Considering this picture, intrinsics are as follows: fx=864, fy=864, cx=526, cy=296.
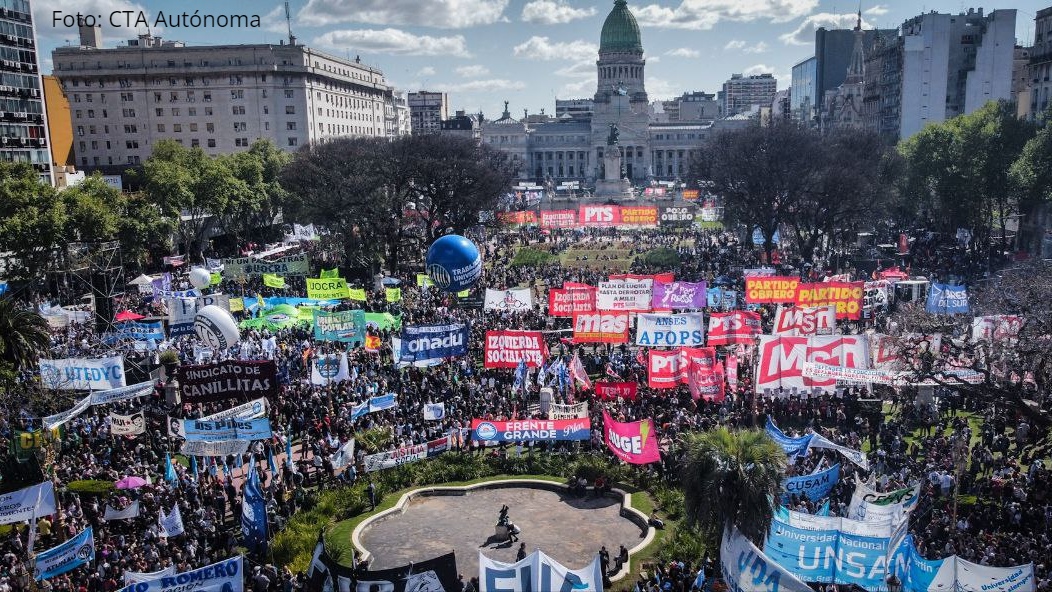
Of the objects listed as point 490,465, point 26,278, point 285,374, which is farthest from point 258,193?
point 490,465

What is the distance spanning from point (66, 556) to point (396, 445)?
9.92m

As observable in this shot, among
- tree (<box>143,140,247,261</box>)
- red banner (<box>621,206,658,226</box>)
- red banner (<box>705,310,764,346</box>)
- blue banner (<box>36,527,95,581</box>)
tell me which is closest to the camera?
blue banner (<box>36,527,95,581</box>)

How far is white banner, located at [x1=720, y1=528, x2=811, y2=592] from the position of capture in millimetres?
14056

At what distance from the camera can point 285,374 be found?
34062mm

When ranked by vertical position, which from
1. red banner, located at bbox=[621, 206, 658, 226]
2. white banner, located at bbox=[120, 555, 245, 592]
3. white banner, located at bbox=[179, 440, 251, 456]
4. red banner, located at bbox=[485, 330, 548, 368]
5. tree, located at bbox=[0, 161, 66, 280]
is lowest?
white banner, located at bbox=[179, 440, 251, 456]

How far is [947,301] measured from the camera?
35.6 metres

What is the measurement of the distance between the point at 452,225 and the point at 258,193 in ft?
65.3

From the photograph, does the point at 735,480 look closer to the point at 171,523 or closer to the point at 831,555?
the point at 831,555

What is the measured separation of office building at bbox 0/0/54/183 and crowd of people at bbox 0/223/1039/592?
2926 cm

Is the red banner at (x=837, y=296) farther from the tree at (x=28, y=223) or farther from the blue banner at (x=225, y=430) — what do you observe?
the tree at (x=28, y=223)

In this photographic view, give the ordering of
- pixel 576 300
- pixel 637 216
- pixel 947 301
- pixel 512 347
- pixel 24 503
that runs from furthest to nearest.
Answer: pixel 637 216, pixel 576 300, pixel 947 301, pixel 512 347, pixel 24 503

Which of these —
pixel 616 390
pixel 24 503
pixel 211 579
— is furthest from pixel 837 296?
pixel 24 503

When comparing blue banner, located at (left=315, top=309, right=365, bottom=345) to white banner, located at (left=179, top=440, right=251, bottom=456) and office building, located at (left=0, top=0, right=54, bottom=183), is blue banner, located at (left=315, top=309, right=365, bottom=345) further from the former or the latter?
office building, located at (left=0, top=0, right=54, bottom=183)

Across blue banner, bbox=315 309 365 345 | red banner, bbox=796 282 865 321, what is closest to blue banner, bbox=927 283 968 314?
red banner, bbox=796 282 865 321
